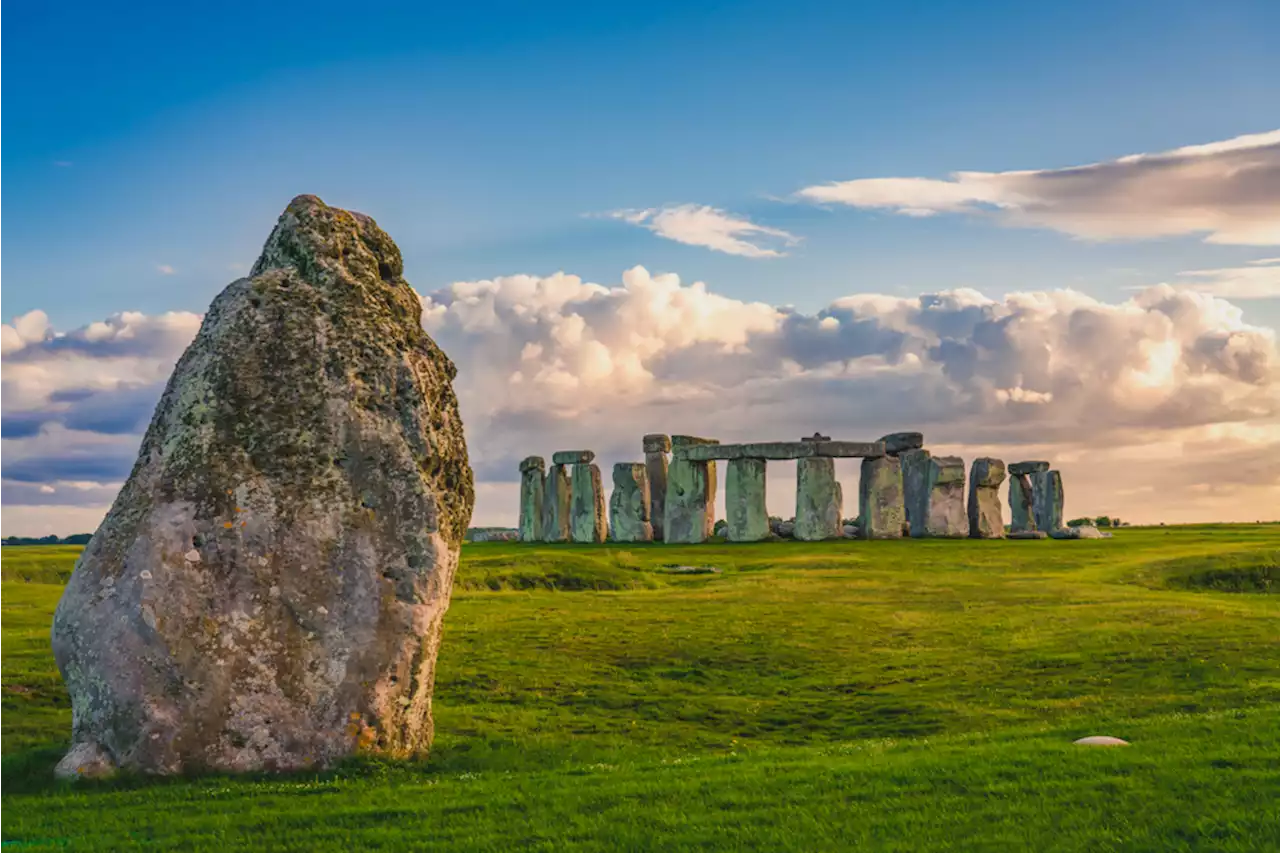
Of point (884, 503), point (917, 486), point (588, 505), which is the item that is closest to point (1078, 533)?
point (917, 486)

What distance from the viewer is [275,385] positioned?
1245cm

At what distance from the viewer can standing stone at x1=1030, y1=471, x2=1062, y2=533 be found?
55.8 metres

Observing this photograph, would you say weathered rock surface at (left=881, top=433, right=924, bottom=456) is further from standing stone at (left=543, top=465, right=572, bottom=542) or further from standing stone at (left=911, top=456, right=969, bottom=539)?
standing stone at (left=543, top=465, right=572, bottom=542)

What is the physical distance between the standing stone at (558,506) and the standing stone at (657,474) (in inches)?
145

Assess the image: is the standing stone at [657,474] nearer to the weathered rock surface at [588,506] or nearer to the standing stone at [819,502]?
the weathered rock surface at [588,506]

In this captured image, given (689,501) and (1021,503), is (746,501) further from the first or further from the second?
(1021,503)

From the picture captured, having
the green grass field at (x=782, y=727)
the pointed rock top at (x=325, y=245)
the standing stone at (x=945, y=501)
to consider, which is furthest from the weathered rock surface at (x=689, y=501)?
the pointed rock top at (x=325, y=245)

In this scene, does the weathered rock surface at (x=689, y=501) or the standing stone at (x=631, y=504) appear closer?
the weathered rock surface at (x=689, y=501)

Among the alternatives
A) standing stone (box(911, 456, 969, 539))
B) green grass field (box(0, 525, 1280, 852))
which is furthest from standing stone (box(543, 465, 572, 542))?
green grass field (box(0, 525, 1280, 852))

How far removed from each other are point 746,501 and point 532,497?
38.0 feet

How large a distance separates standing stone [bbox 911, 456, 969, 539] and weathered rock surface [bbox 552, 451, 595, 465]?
1432 cm

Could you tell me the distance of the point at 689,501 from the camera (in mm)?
52281

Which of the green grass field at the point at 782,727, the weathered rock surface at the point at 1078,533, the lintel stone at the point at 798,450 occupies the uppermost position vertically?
the lintel stone at the point at 798,450

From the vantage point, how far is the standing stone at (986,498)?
2078 inches
